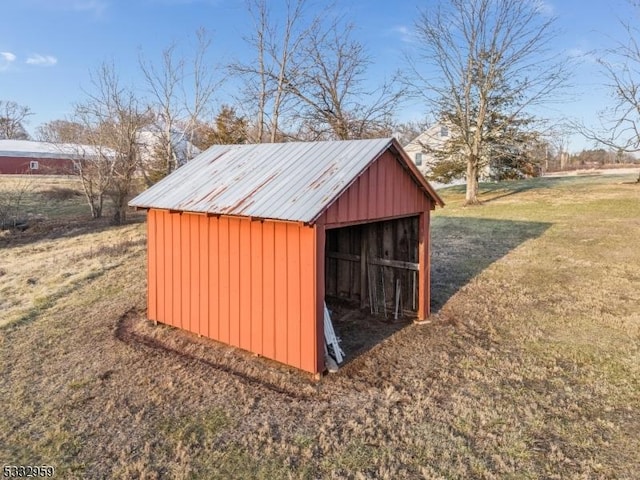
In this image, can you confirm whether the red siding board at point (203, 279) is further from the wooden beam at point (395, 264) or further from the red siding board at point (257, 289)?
the wooden beam at point (395, 264)

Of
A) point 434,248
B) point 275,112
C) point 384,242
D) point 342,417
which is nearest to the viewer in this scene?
point 342,417

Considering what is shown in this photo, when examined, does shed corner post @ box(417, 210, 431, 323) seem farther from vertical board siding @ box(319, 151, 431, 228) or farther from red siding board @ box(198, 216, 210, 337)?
red siding board @ box(198, 216, 210, 337)

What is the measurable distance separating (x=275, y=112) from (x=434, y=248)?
1122cm

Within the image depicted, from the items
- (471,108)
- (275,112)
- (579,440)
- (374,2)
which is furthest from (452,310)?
(374,2)

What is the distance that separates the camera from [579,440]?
438 centimetres

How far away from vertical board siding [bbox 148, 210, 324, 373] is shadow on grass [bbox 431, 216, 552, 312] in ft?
12.2

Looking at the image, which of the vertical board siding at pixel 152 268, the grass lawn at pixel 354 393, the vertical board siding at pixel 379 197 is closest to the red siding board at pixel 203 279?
the grass lawn at pixel 354 393

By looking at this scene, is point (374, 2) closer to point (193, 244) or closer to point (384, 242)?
point (384, 242)

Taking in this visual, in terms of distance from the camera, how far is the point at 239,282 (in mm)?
6414

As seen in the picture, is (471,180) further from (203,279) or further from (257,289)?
(257,289)

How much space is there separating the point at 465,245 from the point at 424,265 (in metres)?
6.79

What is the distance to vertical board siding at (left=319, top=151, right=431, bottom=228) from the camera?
574cm

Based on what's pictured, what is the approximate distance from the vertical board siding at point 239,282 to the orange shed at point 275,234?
0.02 metres

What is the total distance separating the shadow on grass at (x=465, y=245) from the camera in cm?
1012
